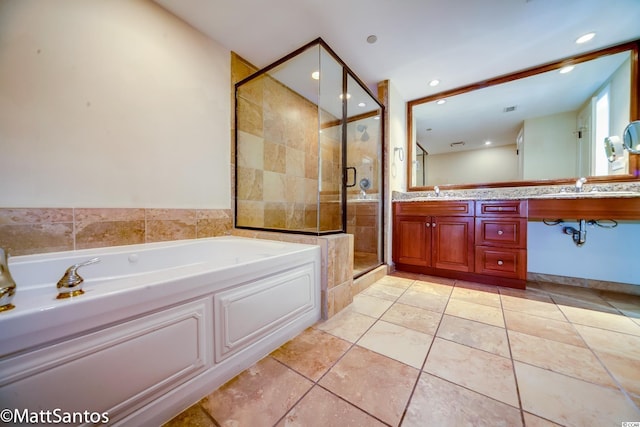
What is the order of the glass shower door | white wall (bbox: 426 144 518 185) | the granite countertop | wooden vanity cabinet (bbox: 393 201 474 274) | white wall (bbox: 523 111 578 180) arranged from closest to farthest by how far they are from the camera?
the granite countertop, white wall (bbox: 523 111 578 180), wooden vanity cabinet (bbox: 393 201 474 274), white wall (bbox: 426 144 518 185), the glass shower door

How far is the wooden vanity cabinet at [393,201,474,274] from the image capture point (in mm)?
2311

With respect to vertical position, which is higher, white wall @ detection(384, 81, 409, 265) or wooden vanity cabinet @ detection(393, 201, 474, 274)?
white wall @ detection(384, 81, 409, 265)

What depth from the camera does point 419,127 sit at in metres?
3.09

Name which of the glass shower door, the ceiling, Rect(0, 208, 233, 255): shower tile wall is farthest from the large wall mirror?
Rect(0, 208, 233, 255): shower tile wall

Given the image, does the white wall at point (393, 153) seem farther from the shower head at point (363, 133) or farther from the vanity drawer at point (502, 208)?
the vanity drawer at point (502, 208)

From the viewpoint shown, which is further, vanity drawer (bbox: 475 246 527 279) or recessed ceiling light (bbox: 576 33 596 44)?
vanity drawer (bbox: 475 246 527 279)

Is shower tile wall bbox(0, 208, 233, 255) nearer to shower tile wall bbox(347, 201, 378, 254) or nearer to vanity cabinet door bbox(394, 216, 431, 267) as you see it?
shower tile wall bbox(347, 201, 378, 254)

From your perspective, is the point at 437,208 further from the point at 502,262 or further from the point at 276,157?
the point at 276,157

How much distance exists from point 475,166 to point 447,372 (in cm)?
248

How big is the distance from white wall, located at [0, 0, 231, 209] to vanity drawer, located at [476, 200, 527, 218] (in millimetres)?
2630

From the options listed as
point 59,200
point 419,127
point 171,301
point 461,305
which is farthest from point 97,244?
point 419,127

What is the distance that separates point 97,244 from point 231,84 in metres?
1.74

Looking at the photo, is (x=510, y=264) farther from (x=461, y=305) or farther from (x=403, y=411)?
(x=403, y=411)

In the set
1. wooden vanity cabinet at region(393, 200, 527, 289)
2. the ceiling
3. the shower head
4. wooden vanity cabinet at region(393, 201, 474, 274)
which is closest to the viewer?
the ceiling
